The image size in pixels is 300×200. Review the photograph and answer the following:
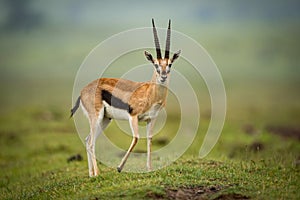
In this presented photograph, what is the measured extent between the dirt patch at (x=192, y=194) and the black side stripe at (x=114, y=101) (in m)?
3.56

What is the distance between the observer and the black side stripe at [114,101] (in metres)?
14.7

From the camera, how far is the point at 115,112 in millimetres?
14938

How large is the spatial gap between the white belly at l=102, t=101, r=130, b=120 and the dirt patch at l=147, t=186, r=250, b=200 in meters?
3.56

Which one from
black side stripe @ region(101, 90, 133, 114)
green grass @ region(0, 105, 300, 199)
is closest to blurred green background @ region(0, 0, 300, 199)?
green grass @ region(0, 105, 300, 199)

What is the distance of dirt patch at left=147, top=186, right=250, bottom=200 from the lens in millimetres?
11312

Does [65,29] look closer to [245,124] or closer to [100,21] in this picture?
[100,21]

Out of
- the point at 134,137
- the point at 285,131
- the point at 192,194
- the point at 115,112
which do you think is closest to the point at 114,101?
the point at 115,112

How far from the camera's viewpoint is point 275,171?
14602 millimetres

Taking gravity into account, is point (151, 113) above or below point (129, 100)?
below

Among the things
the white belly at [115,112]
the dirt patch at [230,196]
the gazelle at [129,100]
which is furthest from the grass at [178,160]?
the white belly at [115,112]

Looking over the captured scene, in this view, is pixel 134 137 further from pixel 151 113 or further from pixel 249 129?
pixel 249 129

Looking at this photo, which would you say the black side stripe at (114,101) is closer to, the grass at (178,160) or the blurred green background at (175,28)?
the grass at (178,160)

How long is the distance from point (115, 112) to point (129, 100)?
557mm

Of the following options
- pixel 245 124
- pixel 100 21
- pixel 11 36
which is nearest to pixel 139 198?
pixel 245 124
